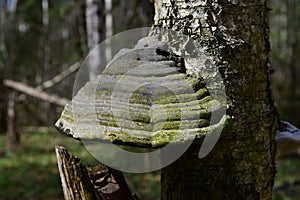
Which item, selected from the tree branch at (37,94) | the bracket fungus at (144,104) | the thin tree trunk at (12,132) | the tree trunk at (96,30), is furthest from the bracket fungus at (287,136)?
the thin tree trunk at (12,132)

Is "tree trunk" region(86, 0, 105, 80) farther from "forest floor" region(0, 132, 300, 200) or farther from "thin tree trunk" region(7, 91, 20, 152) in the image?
"thin tree trunk" region(7, 91, 20, 152)

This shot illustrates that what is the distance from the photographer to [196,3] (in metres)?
1.38

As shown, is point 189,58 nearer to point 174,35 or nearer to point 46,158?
point 174,35

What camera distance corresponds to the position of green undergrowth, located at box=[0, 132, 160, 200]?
20.3 ft

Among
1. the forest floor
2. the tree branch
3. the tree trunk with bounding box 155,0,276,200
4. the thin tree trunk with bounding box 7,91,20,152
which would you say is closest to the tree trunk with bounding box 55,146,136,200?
the tree trunk with bounding box 155,0,276,200

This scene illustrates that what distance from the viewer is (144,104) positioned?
1281mm

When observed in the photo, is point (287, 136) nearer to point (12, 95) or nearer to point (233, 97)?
point (233, 97)

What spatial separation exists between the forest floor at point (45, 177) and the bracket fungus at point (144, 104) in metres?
4.12

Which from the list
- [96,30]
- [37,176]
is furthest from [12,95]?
[96,30]

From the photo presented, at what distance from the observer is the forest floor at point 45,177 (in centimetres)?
599

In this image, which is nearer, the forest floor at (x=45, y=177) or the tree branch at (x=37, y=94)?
the forest floor at (x=45, y=177)

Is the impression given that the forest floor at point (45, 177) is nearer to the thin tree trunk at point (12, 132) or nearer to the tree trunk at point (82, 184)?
the thin tree trunk at point (12, 132)

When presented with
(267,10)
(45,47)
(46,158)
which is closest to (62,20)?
(45,47)

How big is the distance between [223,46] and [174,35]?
0.54ft
